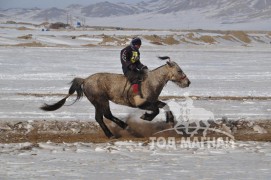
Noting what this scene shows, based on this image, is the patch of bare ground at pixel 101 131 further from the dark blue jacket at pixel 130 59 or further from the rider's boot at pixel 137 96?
the dark blue jacket at pixel 130 59

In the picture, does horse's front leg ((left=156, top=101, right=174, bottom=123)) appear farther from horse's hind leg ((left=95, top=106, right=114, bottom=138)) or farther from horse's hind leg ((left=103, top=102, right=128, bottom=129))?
horse's hind leg ((left=95, top=106, right=114, bottom=138))

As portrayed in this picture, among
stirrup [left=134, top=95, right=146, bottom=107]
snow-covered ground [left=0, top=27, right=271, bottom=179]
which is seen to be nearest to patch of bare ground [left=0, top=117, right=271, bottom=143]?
stirrup [left=134, top=95, right=146, bottom=107]

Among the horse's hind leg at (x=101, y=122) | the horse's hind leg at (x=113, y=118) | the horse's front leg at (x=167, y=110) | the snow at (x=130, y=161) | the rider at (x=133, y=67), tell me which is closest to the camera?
the snow at (x=130, y=161)

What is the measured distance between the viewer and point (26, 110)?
43.4 ft

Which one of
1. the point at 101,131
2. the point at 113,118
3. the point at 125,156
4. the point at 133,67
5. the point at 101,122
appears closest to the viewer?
the point at 125,156

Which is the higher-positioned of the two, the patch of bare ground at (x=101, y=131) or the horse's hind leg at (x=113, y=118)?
the horse's hind leg at (x=113, y=118)

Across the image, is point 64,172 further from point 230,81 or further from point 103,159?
point 230,81

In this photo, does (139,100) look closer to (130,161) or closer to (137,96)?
(137,96)

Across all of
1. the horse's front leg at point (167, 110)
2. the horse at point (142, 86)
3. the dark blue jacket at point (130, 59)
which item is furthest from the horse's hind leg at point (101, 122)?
the horse's front leg at point (167, 110)

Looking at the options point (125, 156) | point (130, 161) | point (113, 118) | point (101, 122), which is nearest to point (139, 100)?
point (113, 118)

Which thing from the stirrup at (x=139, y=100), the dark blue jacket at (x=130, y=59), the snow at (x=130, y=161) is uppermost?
the dark blue jacket at (x=130, y=59)

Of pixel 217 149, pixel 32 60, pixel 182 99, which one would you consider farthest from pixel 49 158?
pixel 32 60

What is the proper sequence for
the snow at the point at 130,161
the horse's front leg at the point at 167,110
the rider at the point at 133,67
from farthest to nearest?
the horse's front leg at the point at 167,110 → the rider at the point at 133,67 → the snow at the point at 130,161

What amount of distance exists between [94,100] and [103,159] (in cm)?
260
